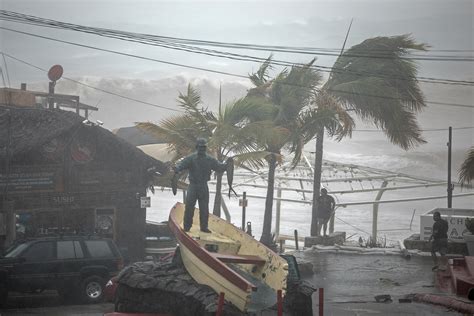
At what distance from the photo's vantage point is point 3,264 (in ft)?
62.3

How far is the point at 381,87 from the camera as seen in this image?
29781 millimetres

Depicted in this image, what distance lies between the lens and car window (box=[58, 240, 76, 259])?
1994 cm

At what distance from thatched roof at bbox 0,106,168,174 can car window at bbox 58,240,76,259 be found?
20.9 ft

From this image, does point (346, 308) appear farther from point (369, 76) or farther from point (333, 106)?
point (369, 76)

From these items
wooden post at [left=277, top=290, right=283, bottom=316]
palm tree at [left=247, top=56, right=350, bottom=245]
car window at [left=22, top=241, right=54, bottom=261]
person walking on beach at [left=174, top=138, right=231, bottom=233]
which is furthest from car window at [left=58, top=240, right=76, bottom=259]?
palm tree at [left=247, top=56, right=350, bottom=245]

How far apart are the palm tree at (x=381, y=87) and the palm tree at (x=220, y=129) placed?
363cm

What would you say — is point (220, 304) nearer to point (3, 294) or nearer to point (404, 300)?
point (404, 300)

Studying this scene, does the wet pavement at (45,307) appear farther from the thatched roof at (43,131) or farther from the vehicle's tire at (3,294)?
the thatched roof at (43,131)

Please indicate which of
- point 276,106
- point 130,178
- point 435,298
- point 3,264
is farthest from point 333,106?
point 3,264

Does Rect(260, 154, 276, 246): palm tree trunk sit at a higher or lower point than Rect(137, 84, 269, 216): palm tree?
lower

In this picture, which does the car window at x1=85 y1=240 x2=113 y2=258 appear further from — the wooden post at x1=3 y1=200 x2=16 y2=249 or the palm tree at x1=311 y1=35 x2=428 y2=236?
the palm tree at x1=311 y1=35 x2=428 y2=236

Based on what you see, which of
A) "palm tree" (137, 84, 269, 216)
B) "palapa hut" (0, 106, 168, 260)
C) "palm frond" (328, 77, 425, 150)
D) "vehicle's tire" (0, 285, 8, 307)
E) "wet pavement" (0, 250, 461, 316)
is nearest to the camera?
"wet pavement" (0, 250, 461, 316)

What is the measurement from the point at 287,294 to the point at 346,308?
3392 mm

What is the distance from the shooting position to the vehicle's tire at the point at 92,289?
19.9m
